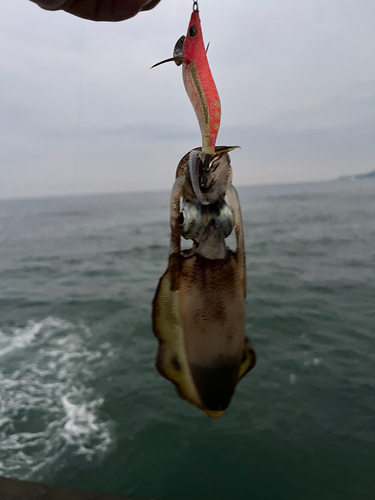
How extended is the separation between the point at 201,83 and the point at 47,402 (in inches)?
325

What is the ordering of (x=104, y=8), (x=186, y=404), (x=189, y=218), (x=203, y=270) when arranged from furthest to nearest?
(x=186, y=404) → (x=104, y=8) → (x=203, y=270) → (x=189, y=218)

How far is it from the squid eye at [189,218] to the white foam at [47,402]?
644 cm

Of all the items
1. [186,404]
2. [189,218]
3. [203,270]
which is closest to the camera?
[189,218]

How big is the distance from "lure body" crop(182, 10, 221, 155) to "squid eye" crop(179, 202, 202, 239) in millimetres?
275

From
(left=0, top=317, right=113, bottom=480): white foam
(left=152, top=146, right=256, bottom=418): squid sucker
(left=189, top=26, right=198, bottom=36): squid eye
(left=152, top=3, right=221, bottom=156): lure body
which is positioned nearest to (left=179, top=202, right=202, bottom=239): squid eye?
(left=152, top=146, right=256, bottom=418): squid sucker

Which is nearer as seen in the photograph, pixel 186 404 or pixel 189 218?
pixel 189 218

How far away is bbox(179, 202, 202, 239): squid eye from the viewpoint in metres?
1.38

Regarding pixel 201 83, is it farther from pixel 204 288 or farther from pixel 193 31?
pixel 204 288

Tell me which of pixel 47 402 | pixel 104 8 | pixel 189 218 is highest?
pixel 104 8

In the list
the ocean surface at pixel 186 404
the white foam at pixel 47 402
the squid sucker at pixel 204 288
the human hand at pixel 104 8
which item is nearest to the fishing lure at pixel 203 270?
the squid sucker at pixel 204 288

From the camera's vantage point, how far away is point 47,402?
7.56m

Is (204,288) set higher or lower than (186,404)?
higher

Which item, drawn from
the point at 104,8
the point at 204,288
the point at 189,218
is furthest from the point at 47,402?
the point at 104,8

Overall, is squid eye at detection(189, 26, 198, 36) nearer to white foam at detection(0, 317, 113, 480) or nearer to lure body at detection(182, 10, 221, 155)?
lure body at detection(182, 10, 221, 155)
